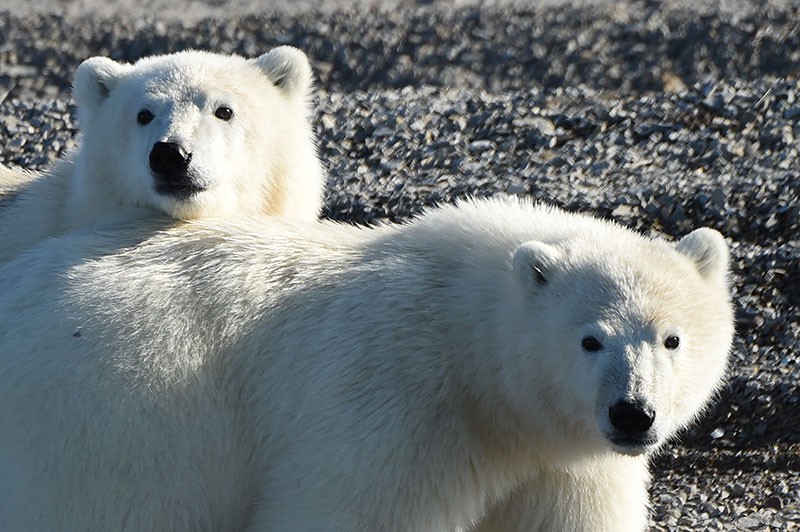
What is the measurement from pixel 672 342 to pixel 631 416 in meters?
0.34

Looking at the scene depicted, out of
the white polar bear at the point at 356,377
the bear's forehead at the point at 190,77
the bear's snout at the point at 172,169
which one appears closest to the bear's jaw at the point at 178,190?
the bear's snout at the point at 172,169

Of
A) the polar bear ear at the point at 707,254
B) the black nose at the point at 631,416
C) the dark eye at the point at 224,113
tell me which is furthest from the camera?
the dark eye at the point at 224,113

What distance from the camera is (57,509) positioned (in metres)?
4.46

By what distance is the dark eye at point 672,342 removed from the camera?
13.8 ft

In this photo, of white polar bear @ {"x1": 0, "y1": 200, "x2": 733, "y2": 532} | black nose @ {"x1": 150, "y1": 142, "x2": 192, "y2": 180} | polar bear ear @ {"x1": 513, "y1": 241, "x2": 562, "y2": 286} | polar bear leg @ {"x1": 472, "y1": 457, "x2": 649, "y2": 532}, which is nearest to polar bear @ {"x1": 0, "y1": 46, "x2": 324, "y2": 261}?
black nose @ {"x1": 150, "y1": 142, "x2": 192, "y2": 180}

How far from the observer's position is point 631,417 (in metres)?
4.02

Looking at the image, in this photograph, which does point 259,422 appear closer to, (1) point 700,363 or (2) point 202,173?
(2) point 202,173

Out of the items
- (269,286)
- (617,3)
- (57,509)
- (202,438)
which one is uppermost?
(617,3)

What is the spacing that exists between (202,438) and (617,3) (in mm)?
11208

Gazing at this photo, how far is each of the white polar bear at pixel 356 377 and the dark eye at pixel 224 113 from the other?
82 centimetres

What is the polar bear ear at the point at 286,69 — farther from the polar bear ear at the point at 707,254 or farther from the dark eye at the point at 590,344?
the dark eye at the point at 590,344

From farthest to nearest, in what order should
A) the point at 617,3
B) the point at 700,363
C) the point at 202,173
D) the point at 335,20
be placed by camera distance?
the point at 617,3, the point at 335,20, the point at 202,173, the point at 700,363

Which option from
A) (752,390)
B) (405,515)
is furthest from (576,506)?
(752,390)

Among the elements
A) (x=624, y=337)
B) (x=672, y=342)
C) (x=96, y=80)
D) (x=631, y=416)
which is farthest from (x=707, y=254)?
(x=96, y=80)
